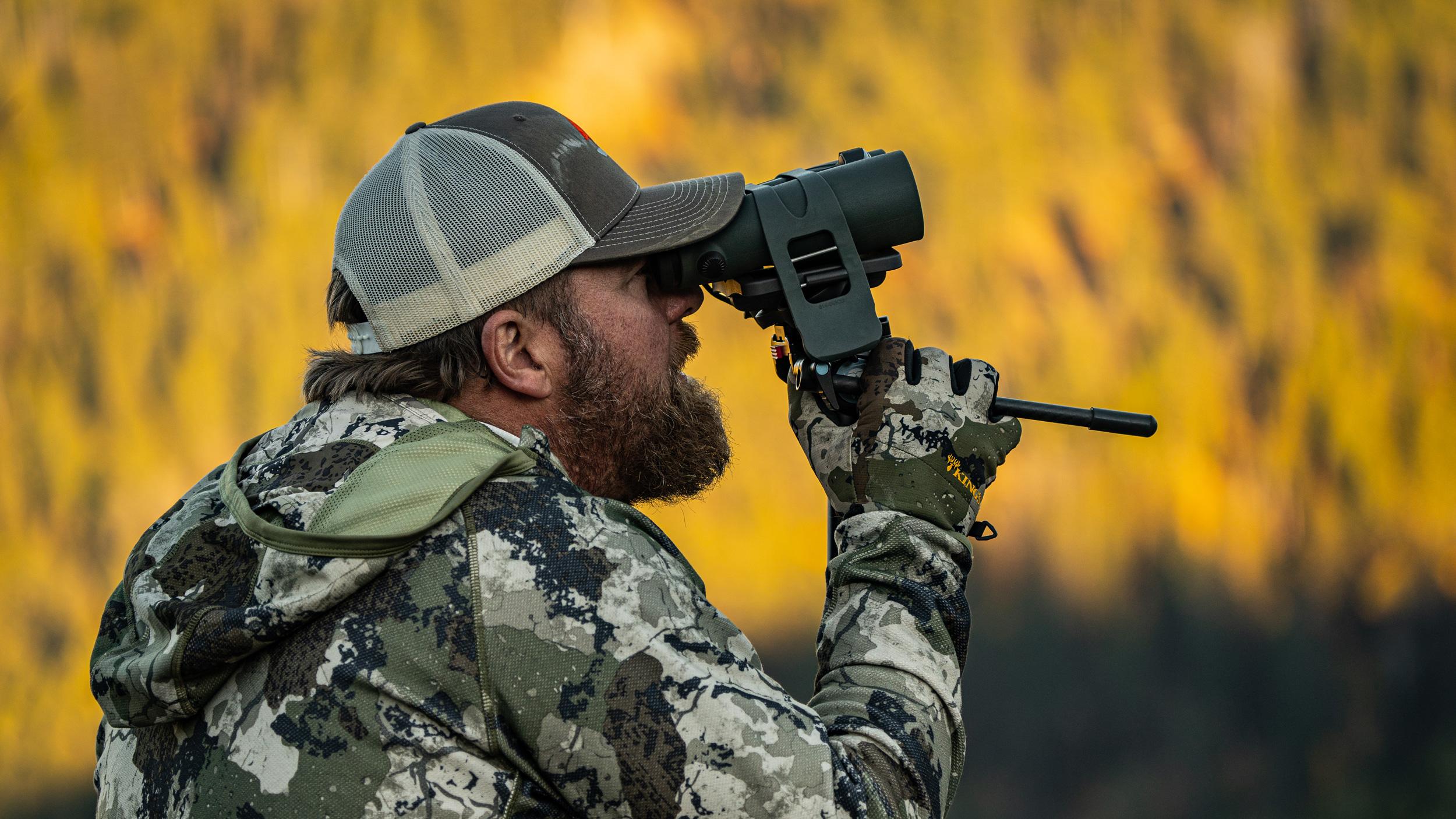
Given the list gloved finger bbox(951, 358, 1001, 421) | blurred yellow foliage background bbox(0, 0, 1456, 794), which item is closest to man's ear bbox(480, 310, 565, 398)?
gloved finger bbox(951, 358, 1001, 421)

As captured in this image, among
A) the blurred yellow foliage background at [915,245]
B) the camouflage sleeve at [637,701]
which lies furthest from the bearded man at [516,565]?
the blurred yellow foliage background at [915,245]

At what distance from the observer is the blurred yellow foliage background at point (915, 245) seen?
2.99 meters

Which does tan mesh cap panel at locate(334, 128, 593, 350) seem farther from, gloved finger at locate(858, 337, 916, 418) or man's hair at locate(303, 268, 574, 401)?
gloved finger at locate(858, 337, 916, 418)

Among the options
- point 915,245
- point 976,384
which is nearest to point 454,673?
point 976,384

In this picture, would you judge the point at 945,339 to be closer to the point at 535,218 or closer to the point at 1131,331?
the point at 1131,331

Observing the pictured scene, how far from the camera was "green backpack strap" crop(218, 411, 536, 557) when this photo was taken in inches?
38.4

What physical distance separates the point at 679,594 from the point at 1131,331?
252cm

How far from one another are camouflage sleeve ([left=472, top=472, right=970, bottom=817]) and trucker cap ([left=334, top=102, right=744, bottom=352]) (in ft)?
0.81

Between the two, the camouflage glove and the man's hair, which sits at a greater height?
the man's hair

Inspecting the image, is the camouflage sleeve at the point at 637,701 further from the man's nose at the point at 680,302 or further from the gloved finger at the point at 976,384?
the gloved finger at the point at 976,384

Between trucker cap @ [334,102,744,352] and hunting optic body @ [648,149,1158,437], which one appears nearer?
trucker cap @ [334,102,744,352]

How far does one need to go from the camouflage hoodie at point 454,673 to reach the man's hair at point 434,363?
11cm

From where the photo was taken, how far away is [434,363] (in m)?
1.20

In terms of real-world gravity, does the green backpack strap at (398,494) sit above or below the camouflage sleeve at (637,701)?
above
